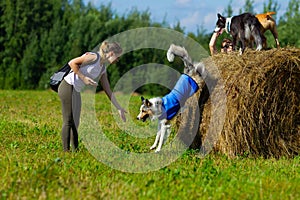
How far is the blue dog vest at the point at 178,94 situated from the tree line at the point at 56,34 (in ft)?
89.4

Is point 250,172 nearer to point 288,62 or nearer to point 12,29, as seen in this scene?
point 288,62

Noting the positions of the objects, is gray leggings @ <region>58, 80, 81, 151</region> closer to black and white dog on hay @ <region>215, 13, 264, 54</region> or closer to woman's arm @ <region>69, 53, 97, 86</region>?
woman's arm @ <region>69, 53, 97, 86</region>

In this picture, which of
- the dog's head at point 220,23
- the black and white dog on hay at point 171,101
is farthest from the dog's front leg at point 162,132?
the dog's head at point 220,23

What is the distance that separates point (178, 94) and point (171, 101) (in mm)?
167

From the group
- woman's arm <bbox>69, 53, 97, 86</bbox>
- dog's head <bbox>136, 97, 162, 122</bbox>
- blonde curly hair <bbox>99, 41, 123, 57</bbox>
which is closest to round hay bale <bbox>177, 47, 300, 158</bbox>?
dog's head <bbox>136, 97, 162, 122</bbox>

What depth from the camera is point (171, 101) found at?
9.19 meters

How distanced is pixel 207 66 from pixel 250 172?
2.72m

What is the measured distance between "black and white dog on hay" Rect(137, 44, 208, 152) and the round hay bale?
298mm

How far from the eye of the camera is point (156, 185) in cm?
630

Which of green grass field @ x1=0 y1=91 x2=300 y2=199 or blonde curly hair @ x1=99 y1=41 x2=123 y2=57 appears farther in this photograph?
blonde curly hair @ x1=99 y1=41 x2=123 y2=57

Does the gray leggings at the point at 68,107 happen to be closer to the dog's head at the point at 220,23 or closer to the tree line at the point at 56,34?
the dog's head at the point at 220,23

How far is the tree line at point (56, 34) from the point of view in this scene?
129ft

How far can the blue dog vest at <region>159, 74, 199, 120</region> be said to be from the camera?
30.1 ft

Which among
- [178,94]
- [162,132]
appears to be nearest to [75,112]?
[162,132]
